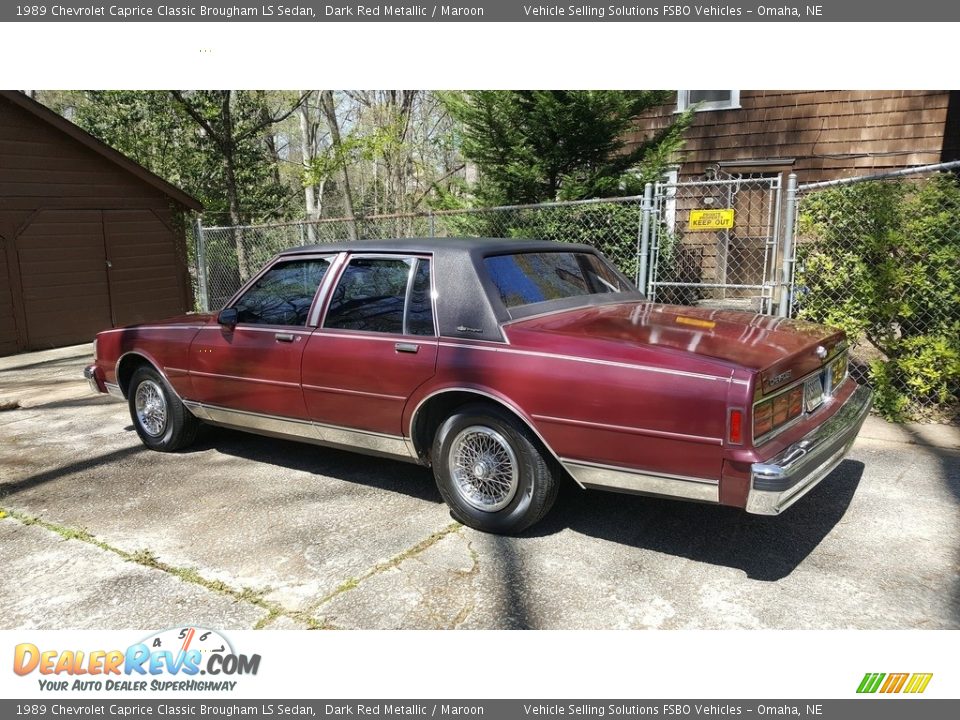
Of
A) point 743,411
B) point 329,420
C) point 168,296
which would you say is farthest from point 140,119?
point 743,411

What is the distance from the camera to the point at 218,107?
17016 mm

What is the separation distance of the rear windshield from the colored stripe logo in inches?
92.7

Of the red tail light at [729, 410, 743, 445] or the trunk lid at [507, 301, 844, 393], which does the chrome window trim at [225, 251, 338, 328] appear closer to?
the trunk lid at [507, 301, 844, 393]

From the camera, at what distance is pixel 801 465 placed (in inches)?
125

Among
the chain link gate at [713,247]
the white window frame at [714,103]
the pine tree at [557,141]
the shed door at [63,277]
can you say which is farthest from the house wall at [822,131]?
the shed door at [63,277]

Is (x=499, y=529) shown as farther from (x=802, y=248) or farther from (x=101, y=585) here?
(x=802, y=248)

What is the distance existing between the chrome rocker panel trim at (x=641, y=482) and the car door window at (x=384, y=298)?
1162 mm

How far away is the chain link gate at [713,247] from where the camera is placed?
271 inches

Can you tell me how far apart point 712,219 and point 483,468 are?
4.16 m

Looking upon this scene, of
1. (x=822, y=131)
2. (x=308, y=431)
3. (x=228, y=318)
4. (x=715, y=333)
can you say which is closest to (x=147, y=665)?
(x=308, y=431)

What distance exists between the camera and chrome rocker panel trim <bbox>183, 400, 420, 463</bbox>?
419cm

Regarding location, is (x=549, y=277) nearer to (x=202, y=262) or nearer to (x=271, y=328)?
(x=271, y=328)

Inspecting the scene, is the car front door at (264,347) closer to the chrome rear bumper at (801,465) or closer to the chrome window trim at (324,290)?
the chrome window trim at (324,290)

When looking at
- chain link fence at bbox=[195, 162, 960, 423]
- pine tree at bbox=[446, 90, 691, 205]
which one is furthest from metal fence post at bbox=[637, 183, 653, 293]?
pine tree at bbox=[446, 90, 691, 205]
